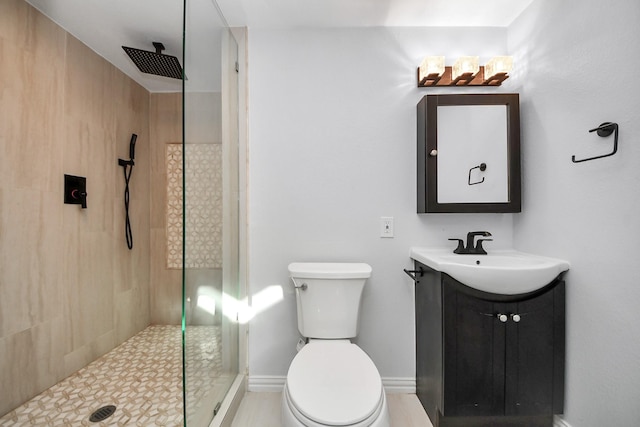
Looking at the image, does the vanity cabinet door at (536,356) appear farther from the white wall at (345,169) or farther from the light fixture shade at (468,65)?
the light fixture shade at (468,65)

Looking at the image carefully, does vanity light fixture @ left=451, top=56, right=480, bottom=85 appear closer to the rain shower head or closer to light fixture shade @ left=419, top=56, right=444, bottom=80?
light fixture shade @ left=419, top=56, right=444, bottom=80

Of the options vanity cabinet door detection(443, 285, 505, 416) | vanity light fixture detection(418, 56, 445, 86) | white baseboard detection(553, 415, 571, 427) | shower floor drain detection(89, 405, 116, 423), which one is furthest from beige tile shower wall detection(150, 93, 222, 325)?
white baseboard detection(553, 415, 571, 427)

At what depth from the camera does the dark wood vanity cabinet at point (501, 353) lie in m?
1.30

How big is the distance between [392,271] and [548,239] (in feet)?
2.60

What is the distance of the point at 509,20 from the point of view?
5.47 ft

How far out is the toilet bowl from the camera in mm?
938

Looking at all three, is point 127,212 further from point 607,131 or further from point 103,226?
point 607,131

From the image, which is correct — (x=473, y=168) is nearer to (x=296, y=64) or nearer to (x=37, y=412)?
(x=296, y=64)

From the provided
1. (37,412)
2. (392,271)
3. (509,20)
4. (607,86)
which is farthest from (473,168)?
(37,412)

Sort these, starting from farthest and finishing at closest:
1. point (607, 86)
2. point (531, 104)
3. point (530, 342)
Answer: point (531, 104)
point (530, 342)
point (607, 86)

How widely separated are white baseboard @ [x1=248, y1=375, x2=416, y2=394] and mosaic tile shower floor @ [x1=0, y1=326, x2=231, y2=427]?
32 cm

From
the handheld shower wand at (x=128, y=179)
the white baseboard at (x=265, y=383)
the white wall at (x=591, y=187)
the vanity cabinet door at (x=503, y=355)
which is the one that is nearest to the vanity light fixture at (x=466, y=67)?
the white wall at (x=591, y=187)

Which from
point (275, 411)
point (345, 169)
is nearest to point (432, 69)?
point (345, 169)

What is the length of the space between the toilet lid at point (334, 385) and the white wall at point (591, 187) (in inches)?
35.4
